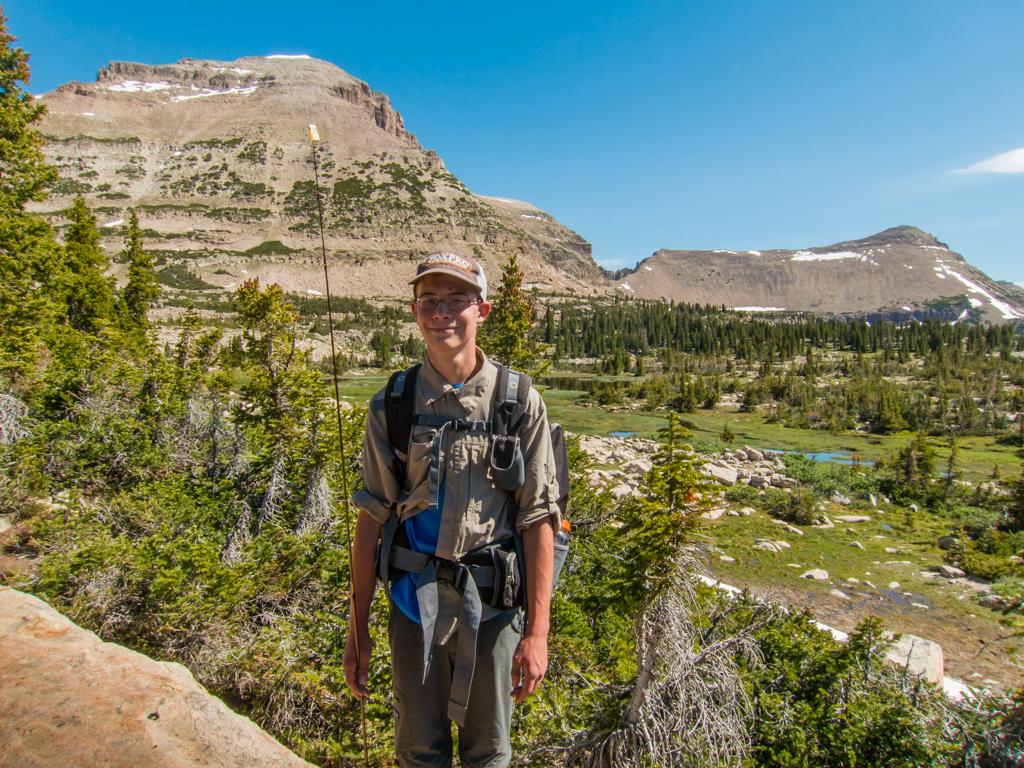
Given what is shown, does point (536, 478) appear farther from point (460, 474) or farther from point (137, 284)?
point (137, 284)

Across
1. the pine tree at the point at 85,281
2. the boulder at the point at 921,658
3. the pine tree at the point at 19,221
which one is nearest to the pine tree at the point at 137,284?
the pine tree at the point at 85,281

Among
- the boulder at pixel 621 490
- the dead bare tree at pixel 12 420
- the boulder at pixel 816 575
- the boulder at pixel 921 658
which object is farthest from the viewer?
the boulder at pixel 621 490

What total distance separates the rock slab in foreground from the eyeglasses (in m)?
2.23

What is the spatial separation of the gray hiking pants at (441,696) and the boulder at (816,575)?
14.1 metres

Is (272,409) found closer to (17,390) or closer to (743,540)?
(17,390)

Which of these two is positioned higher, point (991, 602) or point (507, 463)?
point (507, 463)

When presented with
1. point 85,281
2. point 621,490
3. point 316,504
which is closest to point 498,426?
point 316,504

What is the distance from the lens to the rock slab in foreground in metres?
2.11

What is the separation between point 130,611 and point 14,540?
8.74ft

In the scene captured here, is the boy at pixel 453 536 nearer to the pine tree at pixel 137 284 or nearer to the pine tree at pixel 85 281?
the pine tree at pixel 85 281

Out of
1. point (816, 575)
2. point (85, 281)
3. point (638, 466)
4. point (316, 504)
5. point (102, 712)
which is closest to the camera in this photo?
point (102, 712)

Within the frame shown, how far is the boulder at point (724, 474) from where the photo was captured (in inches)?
821

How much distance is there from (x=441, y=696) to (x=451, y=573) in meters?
0.62

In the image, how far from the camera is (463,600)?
78.7 inches
